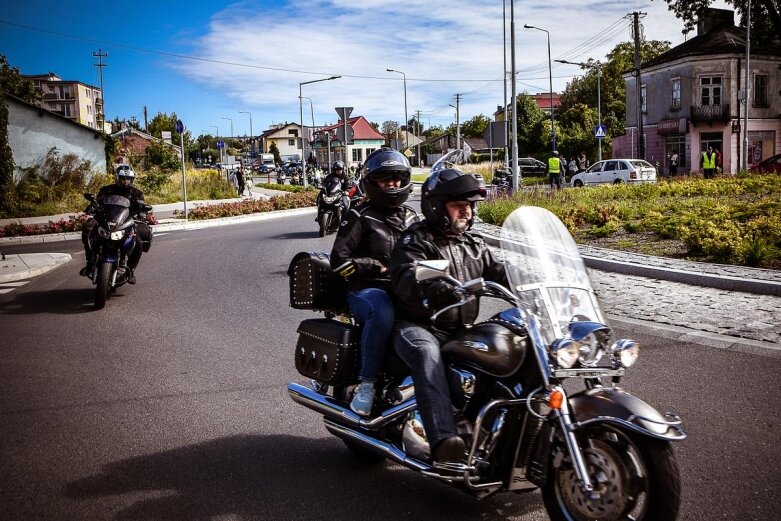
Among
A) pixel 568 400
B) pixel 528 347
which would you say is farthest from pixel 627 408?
pixel 528 347

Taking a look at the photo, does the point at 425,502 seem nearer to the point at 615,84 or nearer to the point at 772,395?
the point at 772,395

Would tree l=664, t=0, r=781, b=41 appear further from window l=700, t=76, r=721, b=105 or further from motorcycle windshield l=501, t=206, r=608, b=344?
motorcycle windshield l=501, t=206, r=608, b=344

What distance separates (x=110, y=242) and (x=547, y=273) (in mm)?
7785

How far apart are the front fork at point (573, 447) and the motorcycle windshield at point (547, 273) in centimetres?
30

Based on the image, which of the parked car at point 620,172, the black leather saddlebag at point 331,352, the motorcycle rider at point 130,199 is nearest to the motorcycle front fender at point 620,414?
the black leather saddlebag at point 331,352

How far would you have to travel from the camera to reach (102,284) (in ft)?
30.2

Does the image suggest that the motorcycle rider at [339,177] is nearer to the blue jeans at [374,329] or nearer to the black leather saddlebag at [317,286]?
the black leather saddlebag at [317,286]

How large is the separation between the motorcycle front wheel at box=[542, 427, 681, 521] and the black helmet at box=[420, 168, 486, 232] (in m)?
1.27

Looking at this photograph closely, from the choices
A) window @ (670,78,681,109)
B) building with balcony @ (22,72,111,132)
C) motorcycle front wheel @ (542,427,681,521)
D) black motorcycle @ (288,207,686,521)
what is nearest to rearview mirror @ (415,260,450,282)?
black motorcycle @ (288,207,686,521)

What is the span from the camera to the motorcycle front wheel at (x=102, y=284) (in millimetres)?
9211

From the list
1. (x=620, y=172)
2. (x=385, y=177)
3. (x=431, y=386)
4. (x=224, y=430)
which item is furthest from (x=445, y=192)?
(x=620, y=172)

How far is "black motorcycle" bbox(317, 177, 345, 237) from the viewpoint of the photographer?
16391 mm

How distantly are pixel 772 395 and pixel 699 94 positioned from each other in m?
45.7

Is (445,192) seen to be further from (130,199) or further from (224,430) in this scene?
(130,199)
